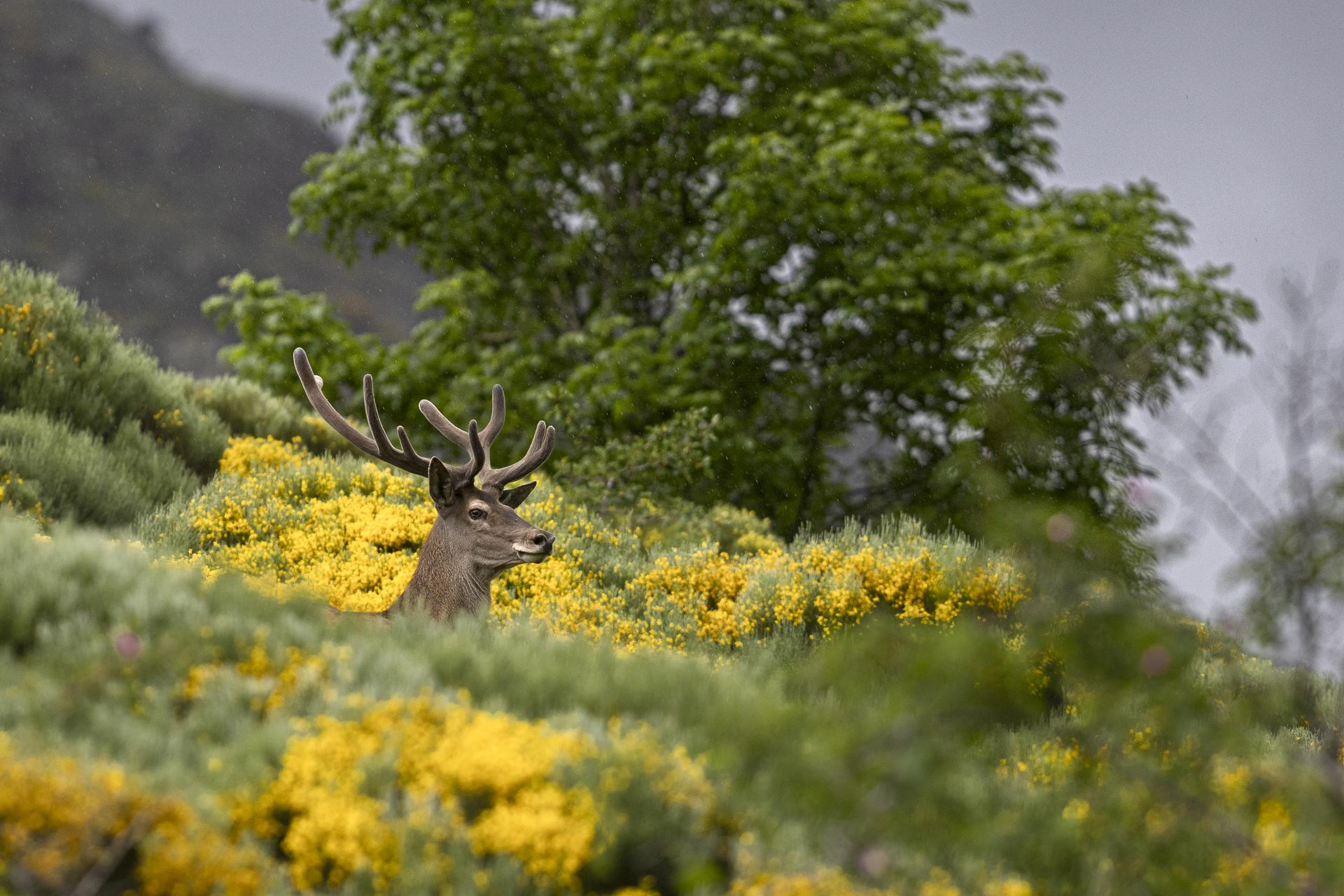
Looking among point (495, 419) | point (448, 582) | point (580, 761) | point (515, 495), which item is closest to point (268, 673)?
point (580, 761)

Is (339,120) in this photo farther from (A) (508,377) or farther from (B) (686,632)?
(B) (686,632)

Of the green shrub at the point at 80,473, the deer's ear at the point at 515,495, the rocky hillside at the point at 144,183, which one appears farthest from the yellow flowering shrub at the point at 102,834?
the rocky hillside at the point at 144,183

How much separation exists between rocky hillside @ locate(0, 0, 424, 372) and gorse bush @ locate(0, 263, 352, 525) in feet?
199

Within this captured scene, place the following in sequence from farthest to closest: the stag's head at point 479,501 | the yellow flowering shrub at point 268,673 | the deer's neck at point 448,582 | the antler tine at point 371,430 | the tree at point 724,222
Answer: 1. the tree at point 724,222
2. the antler tine at point 371,430
3. the deer's neck at point 448,582
4. the stag's head at point 479,501
5. the yellow flowering shrub at point 268,673

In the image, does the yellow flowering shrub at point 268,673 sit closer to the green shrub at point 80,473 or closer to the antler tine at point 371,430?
the antler tine at point 371,430

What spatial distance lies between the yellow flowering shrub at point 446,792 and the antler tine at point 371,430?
3515mm

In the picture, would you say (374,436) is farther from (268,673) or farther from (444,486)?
(268,673)

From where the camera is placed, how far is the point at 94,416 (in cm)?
1097

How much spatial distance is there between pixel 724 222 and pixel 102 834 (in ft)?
44.9

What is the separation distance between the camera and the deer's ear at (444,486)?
20.8 feet

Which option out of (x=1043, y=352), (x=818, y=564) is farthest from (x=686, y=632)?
(x=1043, y=352)

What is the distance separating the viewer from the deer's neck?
21.2 ft

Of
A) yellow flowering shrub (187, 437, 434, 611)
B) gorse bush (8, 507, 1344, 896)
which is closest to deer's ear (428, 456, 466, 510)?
yellow flowering shrub (187, 437, 434, 611)

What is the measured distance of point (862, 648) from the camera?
3.64 m
